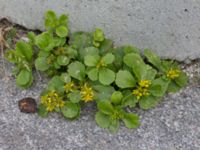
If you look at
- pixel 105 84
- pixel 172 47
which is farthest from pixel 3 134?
pixel 172 47

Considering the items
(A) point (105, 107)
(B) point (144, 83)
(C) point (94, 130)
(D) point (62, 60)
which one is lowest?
(C) point (94, 130)

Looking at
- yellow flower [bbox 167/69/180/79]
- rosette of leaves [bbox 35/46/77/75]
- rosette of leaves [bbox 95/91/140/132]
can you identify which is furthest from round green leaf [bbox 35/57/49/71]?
yellow flower [bbox 167/69/180/79]

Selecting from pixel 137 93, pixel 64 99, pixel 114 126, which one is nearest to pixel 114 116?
pixel 114 126

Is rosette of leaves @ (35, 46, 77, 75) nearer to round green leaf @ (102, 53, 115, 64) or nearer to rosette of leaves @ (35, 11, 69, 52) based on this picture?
rosette of leaves @ (35, 11, 69, 52)

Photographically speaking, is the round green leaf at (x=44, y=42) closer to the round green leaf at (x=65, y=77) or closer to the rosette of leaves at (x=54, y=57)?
the rosette of leaves at (x=54, y=57)

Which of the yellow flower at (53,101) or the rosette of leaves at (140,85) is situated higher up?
the rosette of leaves at (140,85)

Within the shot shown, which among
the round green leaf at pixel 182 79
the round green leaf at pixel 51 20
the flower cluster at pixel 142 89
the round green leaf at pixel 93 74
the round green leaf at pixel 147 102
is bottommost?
the round green leaf at pixel 147 102

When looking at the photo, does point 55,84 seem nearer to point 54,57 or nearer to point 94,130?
point 54,57

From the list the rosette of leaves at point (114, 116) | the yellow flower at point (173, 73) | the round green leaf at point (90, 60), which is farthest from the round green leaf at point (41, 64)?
the yellow flower at point (173, 73)
